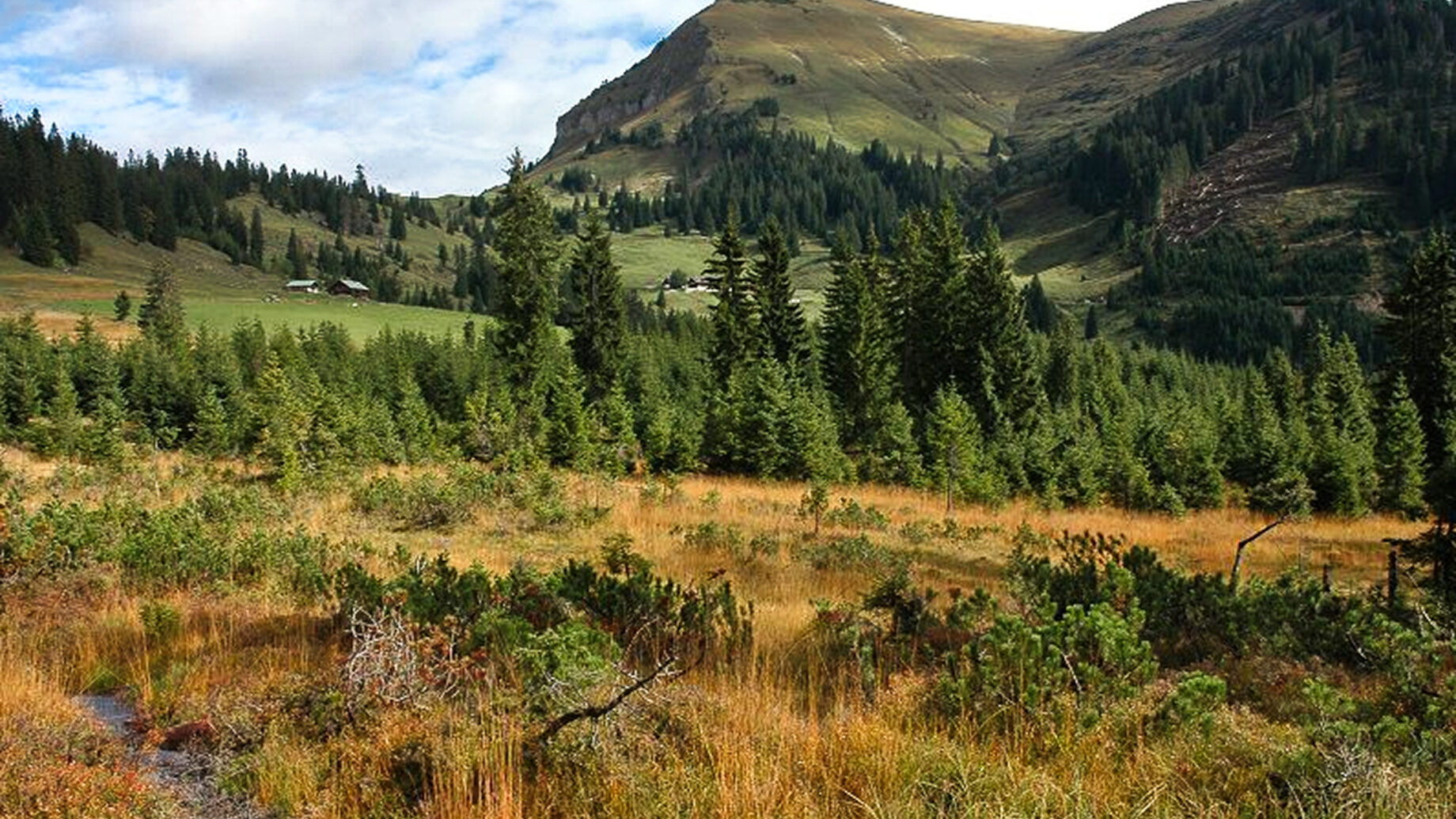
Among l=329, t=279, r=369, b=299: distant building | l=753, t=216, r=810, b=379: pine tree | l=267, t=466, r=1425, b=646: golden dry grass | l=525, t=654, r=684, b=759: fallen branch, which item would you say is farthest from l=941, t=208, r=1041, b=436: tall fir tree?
l=329, t=279, r=369, b=299: distant building

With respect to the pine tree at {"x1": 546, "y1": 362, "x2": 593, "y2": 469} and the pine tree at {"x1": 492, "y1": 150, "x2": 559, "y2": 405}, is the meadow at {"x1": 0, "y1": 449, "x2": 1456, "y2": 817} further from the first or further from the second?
the pine tree at {"x1": 492, "y1": 150, "x2": 559, "y2": 405}

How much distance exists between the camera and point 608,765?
13.4ft

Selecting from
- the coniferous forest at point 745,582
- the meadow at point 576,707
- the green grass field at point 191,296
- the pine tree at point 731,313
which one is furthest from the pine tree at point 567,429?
the green grass field at point 191,296

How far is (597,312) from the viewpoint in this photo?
152 ft

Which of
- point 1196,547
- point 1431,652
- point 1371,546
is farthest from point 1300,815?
point 1371,546

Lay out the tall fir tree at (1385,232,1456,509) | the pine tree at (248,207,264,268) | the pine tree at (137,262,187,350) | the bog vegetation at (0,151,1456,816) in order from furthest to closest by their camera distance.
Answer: the pine tree at (248,207,264,268) < the pine tree at (137,262,187,350) < the tall fir tree at (1385,232,1456,509) < the bog vegetation at (0,151,1456,816)

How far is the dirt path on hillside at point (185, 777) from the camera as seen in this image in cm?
423

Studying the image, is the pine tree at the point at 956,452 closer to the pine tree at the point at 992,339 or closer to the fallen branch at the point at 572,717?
the pine tree at the point at 992,339

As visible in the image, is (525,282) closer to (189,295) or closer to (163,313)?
(163,313)

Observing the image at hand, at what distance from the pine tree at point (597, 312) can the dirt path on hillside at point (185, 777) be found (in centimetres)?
4108

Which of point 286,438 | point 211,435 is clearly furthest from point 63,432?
point 286,438

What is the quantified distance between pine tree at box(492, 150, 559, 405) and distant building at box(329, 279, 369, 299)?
121 m

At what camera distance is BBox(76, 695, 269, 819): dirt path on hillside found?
13.9 ft

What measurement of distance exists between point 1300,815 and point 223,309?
121 metres
